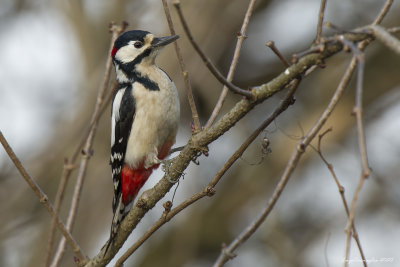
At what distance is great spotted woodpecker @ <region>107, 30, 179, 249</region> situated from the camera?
4402mm

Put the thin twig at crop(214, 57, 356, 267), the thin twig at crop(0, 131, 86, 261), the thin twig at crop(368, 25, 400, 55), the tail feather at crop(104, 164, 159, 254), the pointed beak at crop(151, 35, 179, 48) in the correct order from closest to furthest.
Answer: the thin twig at crop(368, 25, 400, 55)
the thin twig at crop(214, 57, 356, 267)
the thin twig at crop(0, 131, 86, 261)
the pointed beak at crop(151, 35, 179, 48)
the tail feather at crop(104, 164, 159, 254)

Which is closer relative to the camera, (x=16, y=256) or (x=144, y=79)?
(x=144, y=79)

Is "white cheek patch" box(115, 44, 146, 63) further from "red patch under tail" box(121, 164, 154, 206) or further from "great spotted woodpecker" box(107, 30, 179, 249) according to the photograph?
"red patch under tail" box(121, 164, 154, 206)

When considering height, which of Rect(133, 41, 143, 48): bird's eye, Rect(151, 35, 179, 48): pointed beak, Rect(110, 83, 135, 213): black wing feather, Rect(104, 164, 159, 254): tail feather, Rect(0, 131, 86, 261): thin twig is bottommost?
Rect(0, 131, 86, 261): thin twig

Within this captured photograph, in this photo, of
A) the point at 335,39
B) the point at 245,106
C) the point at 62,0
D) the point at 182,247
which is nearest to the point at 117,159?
the point at 245,106

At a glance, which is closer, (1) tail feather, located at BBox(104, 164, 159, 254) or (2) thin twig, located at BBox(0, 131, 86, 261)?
(2) thin twig, located at BBox(0, 131, 86, 261)

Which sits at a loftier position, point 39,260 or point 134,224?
point 39,260

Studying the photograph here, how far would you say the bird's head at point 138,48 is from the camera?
15.6 feet

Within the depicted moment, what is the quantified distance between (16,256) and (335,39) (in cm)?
724

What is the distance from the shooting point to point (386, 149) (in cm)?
739

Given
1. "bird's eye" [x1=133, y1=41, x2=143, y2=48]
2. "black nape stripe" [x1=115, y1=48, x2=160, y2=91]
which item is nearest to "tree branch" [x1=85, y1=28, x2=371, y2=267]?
"black nape stripe" [x1=115, y1=48, x2=160, y2=91]

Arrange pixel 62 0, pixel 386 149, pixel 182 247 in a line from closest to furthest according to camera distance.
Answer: pixel 386 149
pixel 182 247
pixel 62 0

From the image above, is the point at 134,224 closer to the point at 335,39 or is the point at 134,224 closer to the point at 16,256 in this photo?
the point at 335,39

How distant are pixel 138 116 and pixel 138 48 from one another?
666 millimetres
